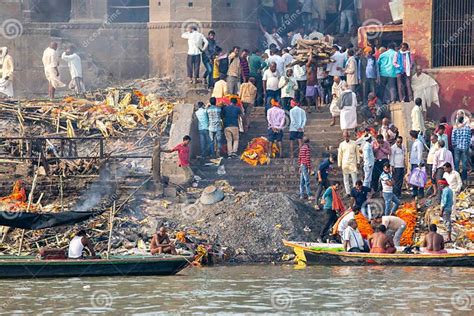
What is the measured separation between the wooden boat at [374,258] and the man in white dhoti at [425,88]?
6772 mm

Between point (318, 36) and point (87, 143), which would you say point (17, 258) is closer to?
point (87, 143)

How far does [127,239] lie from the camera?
3278 centimetres

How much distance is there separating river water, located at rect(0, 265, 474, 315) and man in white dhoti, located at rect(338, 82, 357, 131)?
17.2 feet

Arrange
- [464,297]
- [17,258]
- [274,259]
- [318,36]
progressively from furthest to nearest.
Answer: [318,36]
[274,259]
[17,258]
[464,297]

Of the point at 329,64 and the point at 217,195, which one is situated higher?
the point at 329,64

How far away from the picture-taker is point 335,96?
36938mm

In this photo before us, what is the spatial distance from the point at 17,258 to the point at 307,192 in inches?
279

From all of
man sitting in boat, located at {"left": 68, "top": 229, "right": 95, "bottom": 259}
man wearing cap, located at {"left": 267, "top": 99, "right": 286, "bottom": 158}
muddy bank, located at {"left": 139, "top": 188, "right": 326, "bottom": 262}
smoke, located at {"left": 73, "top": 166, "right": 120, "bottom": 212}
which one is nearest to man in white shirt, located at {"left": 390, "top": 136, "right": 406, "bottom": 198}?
muddy bank, located at {"left": 139, "top": 188, "right": 326, "bottom": 262}

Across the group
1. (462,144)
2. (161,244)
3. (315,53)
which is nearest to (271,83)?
(315,53)

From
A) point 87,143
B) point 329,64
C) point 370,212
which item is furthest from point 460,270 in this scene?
point 87,143

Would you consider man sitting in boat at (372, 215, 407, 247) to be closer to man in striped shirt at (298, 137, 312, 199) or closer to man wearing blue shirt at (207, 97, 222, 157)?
man in striped shirt at (298, 137, 312, 199)

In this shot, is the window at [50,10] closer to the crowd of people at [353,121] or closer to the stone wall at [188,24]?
the stone wall at [188,24]

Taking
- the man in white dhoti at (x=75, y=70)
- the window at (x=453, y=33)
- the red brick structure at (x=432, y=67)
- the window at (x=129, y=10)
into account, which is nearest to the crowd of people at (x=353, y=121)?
the red brick structure at (x=432, y=67)

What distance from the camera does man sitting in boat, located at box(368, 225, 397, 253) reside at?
31.7 metres
